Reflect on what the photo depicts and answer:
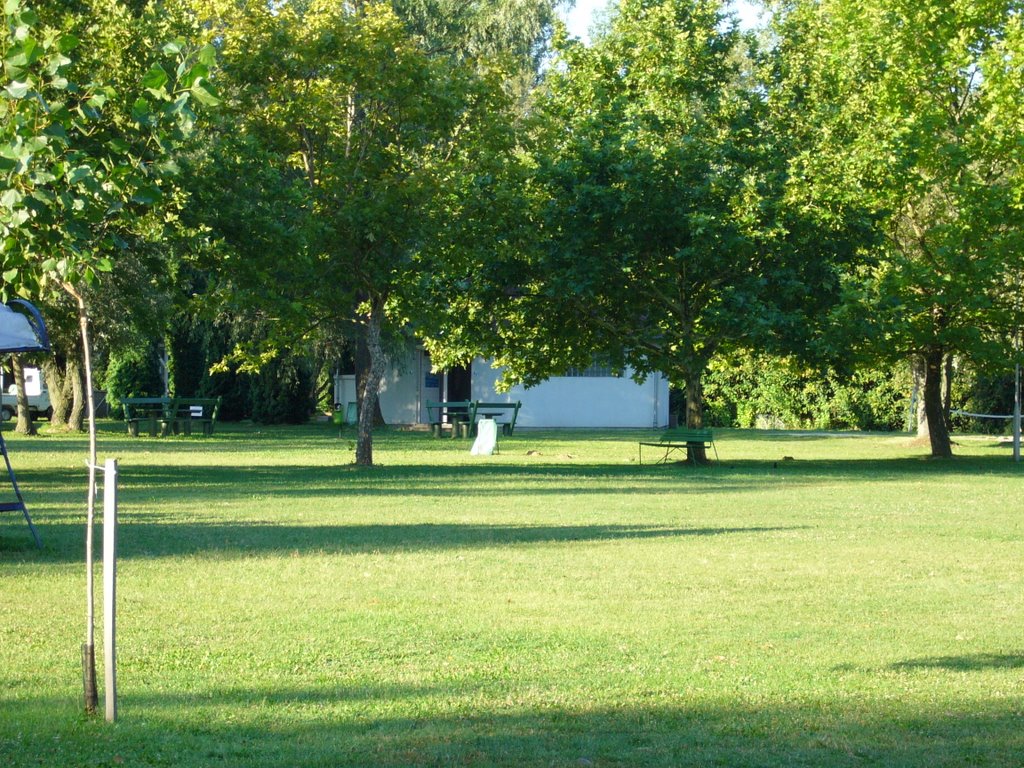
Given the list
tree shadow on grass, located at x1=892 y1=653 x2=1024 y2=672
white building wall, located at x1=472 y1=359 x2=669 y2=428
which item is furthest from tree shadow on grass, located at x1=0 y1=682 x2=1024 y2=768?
white building wall, located at x1=472 y1=359 x2=669 y2=428

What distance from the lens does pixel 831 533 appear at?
582 inches

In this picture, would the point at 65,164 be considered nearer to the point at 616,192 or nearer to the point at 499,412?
the point at 616,192

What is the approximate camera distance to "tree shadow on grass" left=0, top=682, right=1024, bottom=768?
5.79 m

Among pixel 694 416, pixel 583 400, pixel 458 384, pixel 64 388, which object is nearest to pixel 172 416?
pixel 64 388

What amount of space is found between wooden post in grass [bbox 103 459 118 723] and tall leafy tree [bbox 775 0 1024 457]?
2146cm

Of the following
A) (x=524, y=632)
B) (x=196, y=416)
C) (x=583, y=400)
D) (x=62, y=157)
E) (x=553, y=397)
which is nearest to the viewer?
(x=62, y=157)

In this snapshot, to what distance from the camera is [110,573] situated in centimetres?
564

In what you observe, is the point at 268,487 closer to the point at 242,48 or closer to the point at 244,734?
the point at 242,48

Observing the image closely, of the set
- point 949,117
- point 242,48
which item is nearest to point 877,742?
point 242,48

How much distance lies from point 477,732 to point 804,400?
4355 centimetres

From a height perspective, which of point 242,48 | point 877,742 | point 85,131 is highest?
point 242,48

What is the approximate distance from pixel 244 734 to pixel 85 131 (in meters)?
2.86

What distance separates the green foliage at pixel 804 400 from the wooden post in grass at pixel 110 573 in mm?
40564

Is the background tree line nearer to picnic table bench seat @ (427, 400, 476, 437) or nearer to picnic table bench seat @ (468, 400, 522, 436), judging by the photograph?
picnic table bench seat @ (468, 400, 522, 436)
